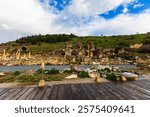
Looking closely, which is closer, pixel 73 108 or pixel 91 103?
pixel 73 108

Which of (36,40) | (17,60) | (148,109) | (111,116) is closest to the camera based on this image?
(111,116)

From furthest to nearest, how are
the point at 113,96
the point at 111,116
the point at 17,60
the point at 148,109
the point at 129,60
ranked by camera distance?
1. the point at 17,60
2. the point at 129,60
3. the point at 113,96
4. the point at 148,109
5. the point at 111,116

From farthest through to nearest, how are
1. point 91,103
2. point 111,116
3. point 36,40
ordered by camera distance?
point 36,40, point 91,103, point 111,116

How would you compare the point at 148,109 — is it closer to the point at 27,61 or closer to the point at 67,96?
the point at 67,96

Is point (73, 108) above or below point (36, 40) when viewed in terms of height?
below

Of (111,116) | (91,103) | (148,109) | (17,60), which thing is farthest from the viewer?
(17,60)

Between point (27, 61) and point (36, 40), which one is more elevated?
point (36, 40)

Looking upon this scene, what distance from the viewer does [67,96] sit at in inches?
382

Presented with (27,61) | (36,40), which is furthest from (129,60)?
(36,40)

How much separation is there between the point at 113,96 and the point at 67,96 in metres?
2.11

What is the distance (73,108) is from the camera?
7531 mm

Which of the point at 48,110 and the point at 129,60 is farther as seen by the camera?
the point at 129,60

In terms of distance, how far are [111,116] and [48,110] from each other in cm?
226

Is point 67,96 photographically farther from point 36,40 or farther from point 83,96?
point 36,40
